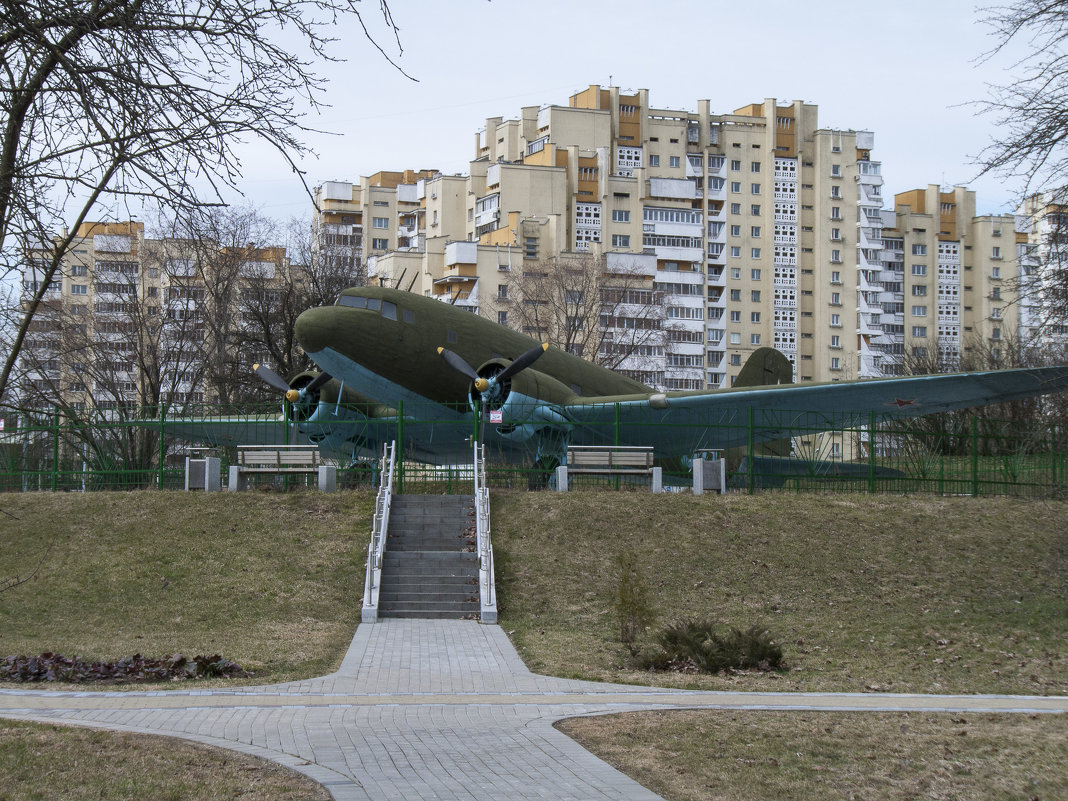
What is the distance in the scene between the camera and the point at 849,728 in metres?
9.62

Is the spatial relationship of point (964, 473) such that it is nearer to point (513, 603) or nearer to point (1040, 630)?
point (1040, 630)

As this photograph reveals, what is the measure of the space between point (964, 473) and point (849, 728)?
62.8 ft

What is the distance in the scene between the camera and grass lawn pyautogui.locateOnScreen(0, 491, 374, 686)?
14500 millimetres

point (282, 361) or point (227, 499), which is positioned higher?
point (282, 361)

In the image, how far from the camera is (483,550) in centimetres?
1856

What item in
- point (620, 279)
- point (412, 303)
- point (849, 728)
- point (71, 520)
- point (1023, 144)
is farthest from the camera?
point (620, 279)

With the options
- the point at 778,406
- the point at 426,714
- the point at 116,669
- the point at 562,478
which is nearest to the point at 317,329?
the point at 562,478

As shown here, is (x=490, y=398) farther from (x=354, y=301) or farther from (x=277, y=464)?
(x=277, y=464)

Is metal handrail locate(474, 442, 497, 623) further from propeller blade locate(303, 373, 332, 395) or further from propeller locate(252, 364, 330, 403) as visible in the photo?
propeller locate(252, 364, 330, 403)

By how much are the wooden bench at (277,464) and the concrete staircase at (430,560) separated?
2.49 m

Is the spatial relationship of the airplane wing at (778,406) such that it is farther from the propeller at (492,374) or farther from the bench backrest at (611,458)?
the propeller at (492,374)

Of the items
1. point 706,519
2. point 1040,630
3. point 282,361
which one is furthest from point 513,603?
point 282,361

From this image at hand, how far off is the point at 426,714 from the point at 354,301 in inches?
615

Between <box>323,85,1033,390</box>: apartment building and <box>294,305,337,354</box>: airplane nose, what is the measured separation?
210 ft
